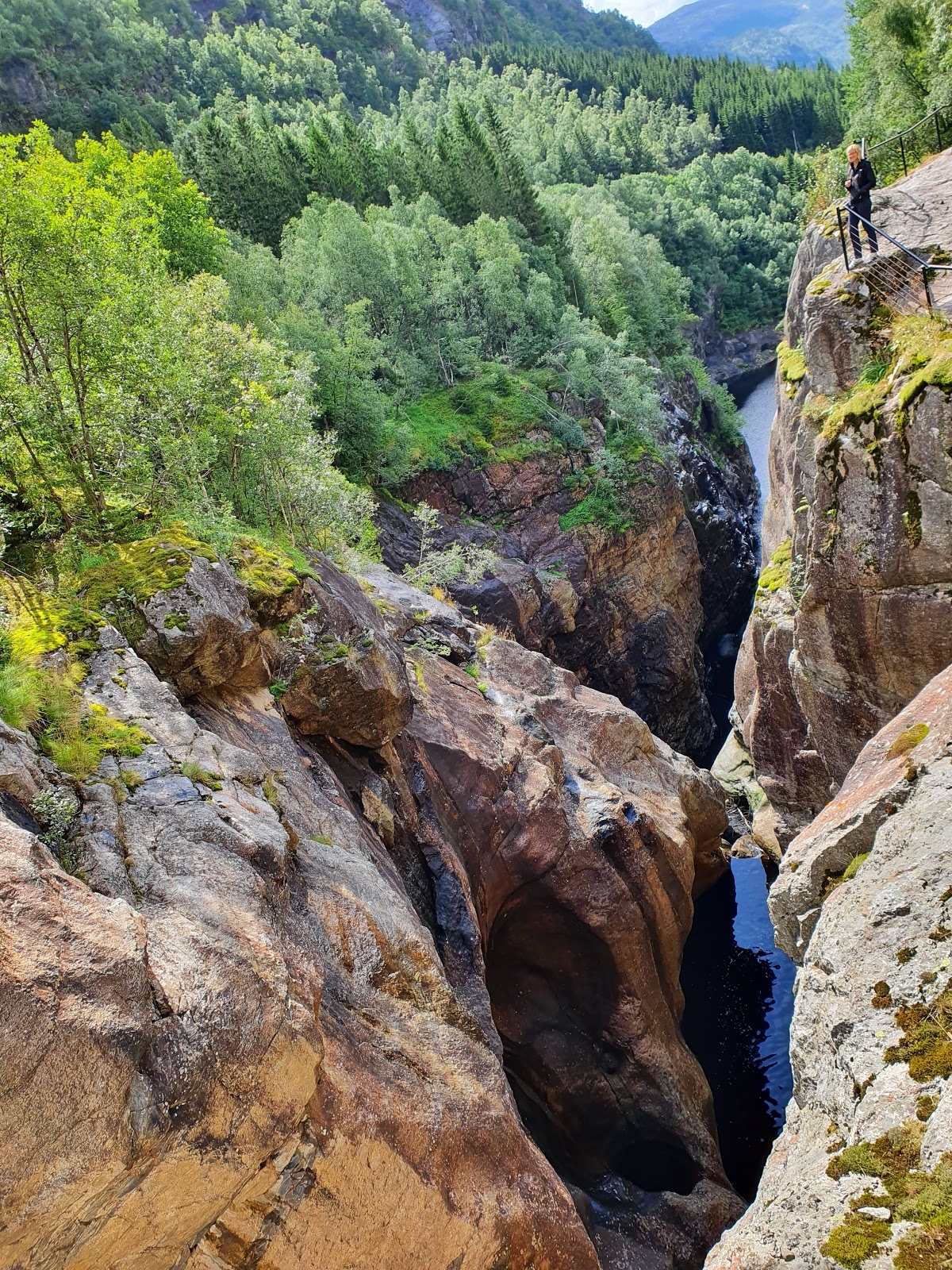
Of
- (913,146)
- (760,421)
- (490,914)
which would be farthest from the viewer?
(760,421)

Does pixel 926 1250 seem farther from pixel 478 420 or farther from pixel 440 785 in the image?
pixel 478 420

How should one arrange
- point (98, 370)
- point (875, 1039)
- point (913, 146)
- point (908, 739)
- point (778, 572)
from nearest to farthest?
1. point (875, 1039)
2. point (908, 739)
3. point (98, 370)
4. point (778, 572)
5. point (913, 146)

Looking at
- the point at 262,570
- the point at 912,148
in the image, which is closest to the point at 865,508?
the point at 262,570

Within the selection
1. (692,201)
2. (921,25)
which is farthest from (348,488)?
(692,201)

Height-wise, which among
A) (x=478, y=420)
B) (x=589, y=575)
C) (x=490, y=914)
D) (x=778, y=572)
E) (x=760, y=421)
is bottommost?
(x=490, y=914)

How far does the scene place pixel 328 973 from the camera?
11.0 m

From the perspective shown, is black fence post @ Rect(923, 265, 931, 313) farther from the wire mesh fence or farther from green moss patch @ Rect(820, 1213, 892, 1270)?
green moss patch @ Rect(820, 1213, 892, 1270)

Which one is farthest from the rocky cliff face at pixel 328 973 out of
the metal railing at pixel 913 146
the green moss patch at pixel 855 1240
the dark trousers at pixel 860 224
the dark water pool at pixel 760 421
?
the dark water pool at pixel 760 421

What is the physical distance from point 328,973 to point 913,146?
32047 mm

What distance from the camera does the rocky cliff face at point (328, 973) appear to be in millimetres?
7410

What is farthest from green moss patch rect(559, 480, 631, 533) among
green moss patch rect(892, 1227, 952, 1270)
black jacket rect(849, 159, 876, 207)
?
A: green moss patch rect(892, 1227, 952, 1270)

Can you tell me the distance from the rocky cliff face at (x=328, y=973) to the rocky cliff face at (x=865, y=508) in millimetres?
6670

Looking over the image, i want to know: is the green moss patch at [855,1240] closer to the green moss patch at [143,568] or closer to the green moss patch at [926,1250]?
the green moss patch at [926,1250]

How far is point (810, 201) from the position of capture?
3195cm
